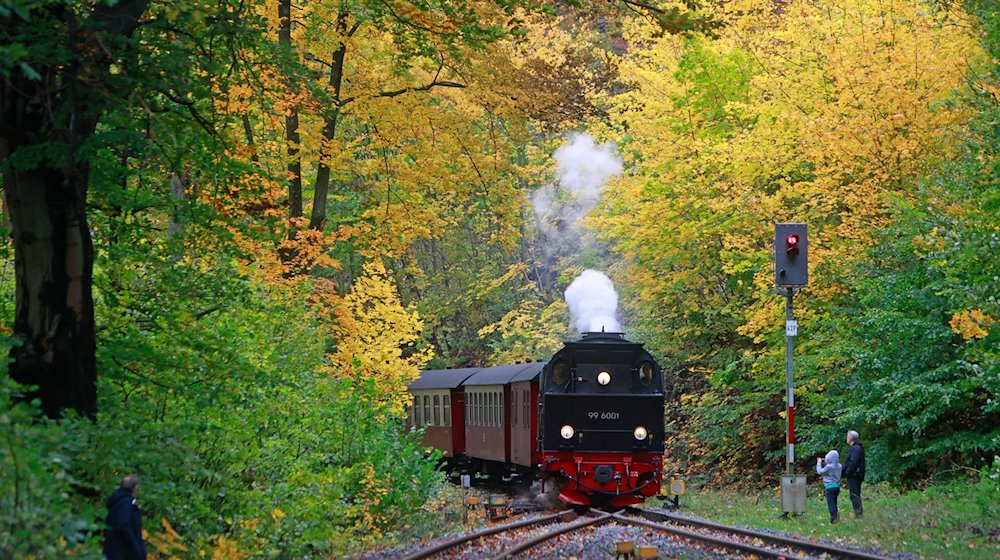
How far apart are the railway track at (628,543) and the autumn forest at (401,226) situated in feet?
6.49

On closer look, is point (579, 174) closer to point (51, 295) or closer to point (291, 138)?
point (291, 138)

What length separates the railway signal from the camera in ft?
60.2

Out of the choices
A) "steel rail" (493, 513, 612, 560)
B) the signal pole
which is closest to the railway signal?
the signal pole

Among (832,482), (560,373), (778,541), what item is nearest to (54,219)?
(778,541)

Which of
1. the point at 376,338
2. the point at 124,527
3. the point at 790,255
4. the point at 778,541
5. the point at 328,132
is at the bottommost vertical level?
the point at 778,541

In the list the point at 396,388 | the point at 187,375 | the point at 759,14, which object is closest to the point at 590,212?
the point at 759,14

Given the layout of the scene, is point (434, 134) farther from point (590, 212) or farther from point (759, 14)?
point (759, 14)

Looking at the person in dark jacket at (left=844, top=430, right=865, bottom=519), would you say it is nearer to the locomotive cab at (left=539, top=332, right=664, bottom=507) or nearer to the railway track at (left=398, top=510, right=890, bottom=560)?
the railway track at (left=398, top=510, right=890, bottom=560)

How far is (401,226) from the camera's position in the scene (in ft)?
76.0

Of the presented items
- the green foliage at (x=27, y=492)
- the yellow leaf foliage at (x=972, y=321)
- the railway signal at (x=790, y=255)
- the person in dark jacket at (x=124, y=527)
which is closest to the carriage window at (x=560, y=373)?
the railway signal at (x=790, y=255)

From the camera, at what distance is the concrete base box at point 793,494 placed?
18.3 metres

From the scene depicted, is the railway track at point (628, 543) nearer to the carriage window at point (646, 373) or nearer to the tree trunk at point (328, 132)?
the carriage window at point (646, 373)

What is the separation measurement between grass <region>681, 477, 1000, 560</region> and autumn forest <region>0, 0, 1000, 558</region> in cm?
125

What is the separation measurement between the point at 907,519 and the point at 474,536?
5.86 meters
